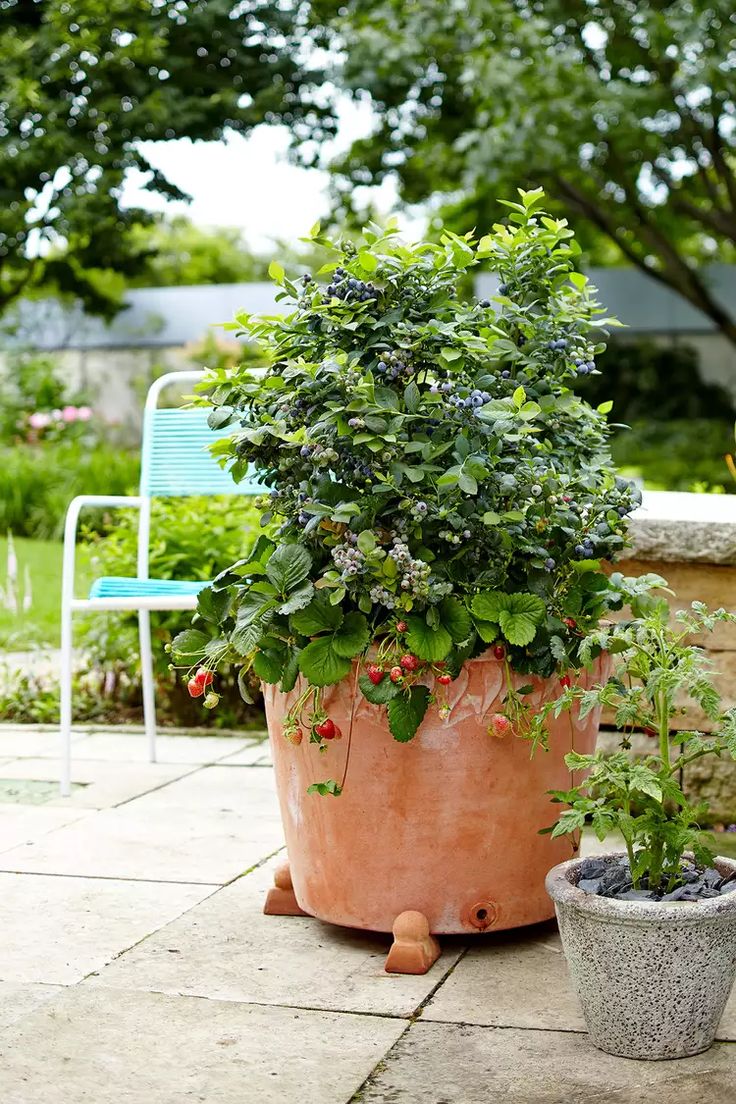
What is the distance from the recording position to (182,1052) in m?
2.08

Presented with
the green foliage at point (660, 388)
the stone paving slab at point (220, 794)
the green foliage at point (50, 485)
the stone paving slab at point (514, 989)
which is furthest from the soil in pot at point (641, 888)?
the green foliage at point (660, 388)

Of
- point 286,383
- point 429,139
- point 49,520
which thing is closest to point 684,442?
point 429,139

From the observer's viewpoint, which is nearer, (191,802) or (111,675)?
(191,802)

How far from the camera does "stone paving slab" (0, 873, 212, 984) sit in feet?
8.13

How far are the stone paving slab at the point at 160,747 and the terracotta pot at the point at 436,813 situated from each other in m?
1.61

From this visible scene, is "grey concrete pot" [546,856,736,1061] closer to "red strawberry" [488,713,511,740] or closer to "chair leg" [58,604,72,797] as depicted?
"red strawberry" [488,713,511,740]

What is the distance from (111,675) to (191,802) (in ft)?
4.14

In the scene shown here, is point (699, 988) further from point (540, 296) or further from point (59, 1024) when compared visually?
point (540, 296)

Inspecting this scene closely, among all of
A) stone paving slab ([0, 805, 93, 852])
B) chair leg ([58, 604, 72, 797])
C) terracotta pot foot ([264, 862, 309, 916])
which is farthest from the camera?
chair leg ([58, 604, 72, 797])

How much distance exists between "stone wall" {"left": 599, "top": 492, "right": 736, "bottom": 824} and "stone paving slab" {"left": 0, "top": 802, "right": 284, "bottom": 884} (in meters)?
0.94

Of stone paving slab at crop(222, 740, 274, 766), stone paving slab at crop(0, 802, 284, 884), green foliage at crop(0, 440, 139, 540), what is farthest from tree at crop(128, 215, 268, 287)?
stone paving slab at crop(0, 802, 284, 884)

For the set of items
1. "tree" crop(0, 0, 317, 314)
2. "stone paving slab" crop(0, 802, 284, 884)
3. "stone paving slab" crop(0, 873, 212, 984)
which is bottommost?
"stone paving slab" crop(0, 873, 212, 984)

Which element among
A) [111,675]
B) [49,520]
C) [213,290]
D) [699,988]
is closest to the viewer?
[699,988]

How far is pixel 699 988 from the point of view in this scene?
2.04 metres
